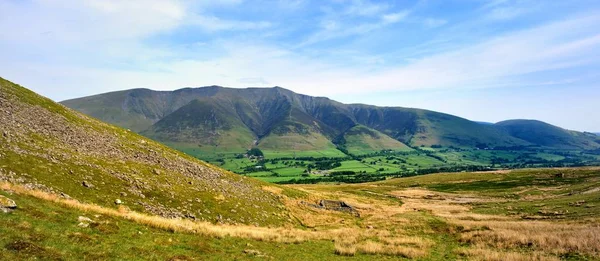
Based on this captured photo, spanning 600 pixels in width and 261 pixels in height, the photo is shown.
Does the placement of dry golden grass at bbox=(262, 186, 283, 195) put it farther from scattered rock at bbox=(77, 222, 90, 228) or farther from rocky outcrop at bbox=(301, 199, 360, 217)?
scattered rock at bbox=(77, 222, 90, 228)

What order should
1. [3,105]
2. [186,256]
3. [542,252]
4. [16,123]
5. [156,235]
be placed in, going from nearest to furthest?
1. [186,256]
2. [156,235]
3. [542,252]
4. [16,123]
5. [3,105]

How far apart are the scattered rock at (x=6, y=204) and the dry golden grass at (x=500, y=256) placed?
37473 mm

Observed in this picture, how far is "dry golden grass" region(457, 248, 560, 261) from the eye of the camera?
1057 inches

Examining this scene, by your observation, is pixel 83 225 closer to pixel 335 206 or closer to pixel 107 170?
pixel 107 170

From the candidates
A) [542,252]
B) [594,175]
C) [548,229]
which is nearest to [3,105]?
[542,252]

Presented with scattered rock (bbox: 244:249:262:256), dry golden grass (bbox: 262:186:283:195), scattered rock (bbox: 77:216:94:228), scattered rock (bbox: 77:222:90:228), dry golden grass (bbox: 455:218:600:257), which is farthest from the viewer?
dry golden grass (bbox: 262:186:283:195)

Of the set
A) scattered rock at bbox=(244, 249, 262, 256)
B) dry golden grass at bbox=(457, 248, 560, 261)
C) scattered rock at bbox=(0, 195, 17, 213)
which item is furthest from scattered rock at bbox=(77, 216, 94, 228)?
dry golden grass at bbox=(457, 248, 560, 261)

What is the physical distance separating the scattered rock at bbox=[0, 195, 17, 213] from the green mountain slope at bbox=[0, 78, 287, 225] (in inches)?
364

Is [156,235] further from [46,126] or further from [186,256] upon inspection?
[46,126]

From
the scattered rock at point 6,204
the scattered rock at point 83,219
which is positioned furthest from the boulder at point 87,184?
the scattered rock at point 6,204

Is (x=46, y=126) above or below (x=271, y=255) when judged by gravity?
above

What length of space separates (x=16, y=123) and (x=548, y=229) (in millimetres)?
72648

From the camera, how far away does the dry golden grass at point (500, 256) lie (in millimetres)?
26856

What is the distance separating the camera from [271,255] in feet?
92.2
